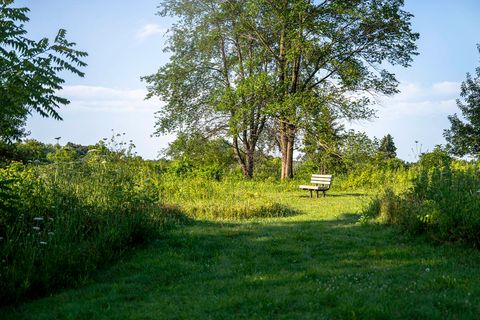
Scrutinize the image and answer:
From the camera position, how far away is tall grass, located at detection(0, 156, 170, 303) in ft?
20.2

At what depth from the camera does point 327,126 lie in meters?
22.9

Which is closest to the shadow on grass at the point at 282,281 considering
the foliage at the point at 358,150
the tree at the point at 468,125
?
the foliage at the point at 358,150

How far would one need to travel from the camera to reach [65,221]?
7.56 metres

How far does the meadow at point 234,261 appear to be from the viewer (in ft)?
17.0

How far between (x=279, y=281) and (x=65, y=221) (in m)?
3.68

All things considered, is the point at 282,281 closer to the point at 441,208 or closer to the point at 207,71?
the point at 441,208

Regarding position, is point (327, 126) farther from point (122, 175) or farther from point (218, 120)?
point (122, 175)

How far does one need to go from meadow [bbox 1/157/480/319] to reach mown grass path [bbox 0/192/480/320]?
18mm

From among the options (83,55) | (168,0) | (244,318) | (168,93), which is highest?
(168,0)

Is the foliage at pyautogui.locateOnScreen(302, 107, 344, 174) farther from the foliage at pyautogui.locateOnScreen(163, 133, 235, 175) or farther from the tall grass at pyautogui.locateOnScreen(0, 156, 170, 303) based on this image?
the tall grass at pyautogui.locateOnScreen(0, 156, 170, 303)

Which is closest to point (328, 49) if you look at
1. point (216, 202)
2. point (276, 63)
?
point (276, 63)

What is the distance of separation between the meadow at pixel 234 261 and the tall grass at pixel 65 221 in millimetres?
27

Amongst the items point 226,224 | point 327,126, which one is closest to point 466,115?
point 327,126

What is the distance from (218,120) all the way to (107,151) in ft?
52.9
